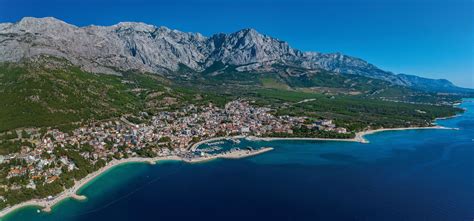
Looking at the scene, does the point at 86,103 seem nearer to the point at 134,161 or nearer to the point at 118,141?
the point at 118,141

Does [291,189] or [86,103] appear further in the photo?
[86,103]

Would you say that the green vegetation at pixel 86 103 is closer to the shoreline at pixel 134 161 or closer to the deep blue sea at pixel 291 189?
the shoreline at pixel 134 161

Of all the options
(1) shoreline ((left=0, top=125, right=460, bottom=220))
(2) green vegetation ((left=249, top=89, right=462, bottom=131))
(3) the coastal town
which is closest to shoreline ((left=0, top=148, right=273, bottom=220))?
(1) shoreline ((left=0, top=125, right=460, bottom=220))

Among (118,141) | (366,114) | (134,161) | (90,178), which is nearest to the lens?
(90,178)

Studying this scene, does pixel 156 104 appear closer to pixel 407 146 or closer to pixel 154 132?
pixel 154 132

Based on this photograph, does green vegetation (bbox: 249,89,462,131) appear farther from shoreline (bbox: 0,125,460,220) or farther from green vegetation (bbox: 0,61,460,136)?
shoreline (bbox: 0,125,460,220)

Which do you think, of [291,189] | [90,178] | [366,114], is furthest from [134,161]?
[366,114]
